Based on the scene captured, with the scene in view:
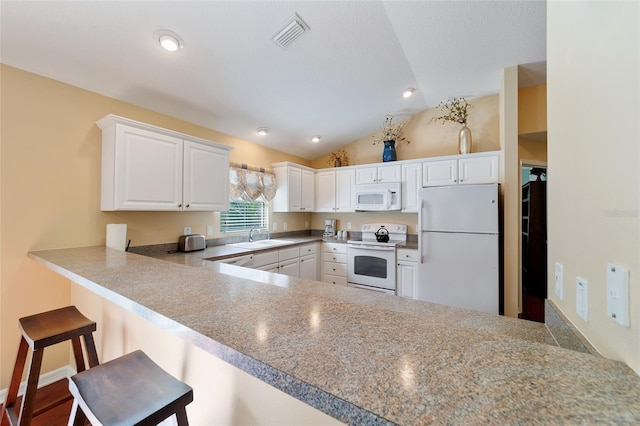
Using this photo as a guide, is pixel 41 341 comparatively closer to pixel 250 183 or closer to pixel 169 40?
pixel 169 40

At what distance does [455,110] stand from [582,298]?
11.6 feet

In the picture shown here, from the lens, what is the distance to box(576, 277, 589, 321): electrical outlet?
0.69m

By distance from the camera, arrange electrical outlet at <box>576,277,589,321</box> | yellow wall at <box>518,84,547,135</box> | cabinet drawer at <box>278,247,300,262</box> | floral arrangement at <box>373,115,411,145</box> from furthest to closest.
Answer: floral arrangement at <box>373,115,411,145</box> → cabinet drawer at <box>278,247,300,262</box> → yellow wall at <box>518,84,547,135</box> → electrical outlet at <box>576,277,589,321</box>

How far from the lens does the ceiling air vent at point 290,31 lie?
6.32ft

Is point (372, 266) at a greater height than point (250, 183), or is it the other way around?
point (250, 183)

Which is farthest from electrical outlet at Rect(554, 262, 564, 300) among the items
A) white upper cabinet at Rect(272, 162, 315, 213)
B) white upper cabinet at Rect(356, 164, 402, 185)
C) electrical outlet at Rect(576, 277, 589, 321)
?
white upper cabinet at Rect(272, 162, 315, 213)

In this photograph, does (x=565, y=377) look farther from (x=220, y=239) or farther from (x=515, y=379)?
(x=220, y=239)

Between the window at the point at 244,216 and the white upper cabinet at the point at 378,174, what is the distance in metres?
1.56

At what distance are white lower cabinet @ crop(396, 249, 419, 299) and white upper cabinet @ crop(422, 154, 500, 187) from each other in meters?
0.98

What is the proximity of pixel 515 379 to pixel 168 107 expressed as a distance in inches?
126

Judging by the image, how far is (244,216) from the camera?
374 cm

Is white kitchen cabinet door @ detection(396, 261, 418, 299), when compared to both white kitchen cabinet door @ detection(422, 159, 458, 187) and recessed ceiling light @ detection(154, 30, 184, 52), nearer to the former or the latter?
white kitchen cabinet door @ detection(422, 159, 458, 187)

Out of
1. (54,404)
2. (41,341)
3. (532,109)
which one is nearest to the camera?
(41,341)

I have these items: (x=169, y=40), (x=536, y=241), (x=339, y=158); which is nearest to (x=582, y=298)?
(x=169, y=40)
